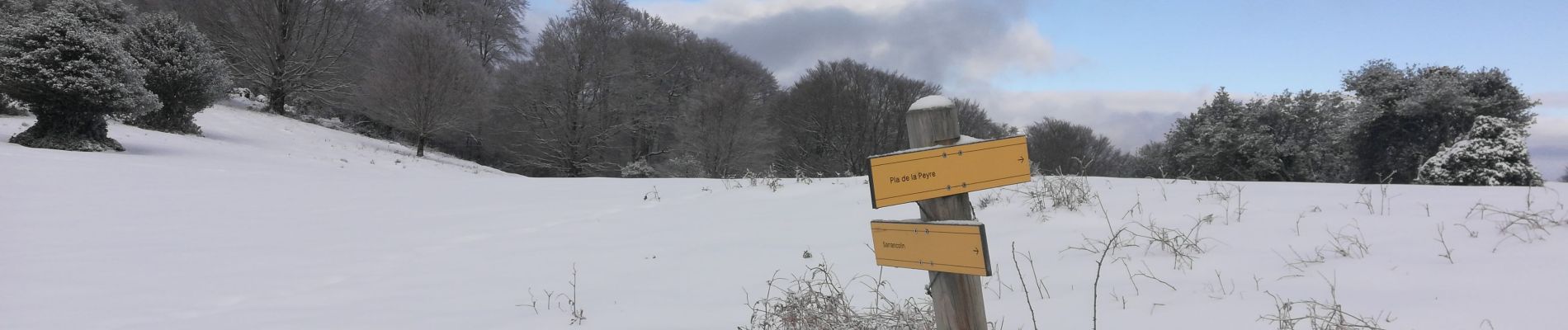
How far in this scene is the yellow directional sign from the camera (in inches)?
72.8

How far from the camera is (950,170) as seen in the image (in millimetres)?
1861

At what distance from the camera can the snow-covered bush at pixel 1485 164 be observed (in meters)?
10.2

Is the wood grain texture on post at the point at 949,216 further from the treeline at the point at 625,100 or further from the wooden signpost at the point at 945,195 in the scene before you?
the treeline at the point at 625,100

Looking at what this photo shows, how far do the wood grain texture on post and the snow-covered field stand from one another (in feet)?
2.28

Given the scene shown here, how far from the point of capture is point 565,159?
2736cm

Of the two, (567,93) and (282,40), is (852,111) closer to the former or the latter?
(567,93)

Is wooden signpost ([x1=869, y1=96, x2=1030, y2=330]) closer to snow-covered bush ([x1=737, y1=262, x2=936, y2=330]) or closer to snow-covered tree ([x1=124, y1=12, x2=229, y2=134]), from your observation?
snow-covered bush ([x1=737, y1=262, x2=936, y2=330])

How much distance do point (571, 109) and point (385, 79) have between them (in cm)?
655

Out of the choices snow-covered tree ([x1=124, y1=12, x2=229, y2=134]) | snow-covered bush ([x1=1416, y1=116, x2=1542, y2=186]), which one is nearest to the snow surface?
snow-covered bush ([x1=1416, y1=116, x2=1542, y2=186])

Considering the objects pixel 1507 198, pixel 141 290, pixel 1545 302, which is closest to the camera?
pixel 1545 302

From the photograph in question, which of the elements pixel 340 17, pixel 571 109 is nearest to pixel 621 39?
pixel 571 109

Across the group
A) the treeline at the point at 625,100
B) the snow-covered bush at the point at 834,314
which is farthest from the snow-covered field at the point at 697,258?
the treeline at the point at 625,100

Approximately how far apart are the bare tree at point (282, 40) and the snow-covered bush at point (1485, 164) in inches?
1316

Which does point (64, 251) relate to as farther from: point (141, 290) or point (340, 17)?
point (340, 17)
